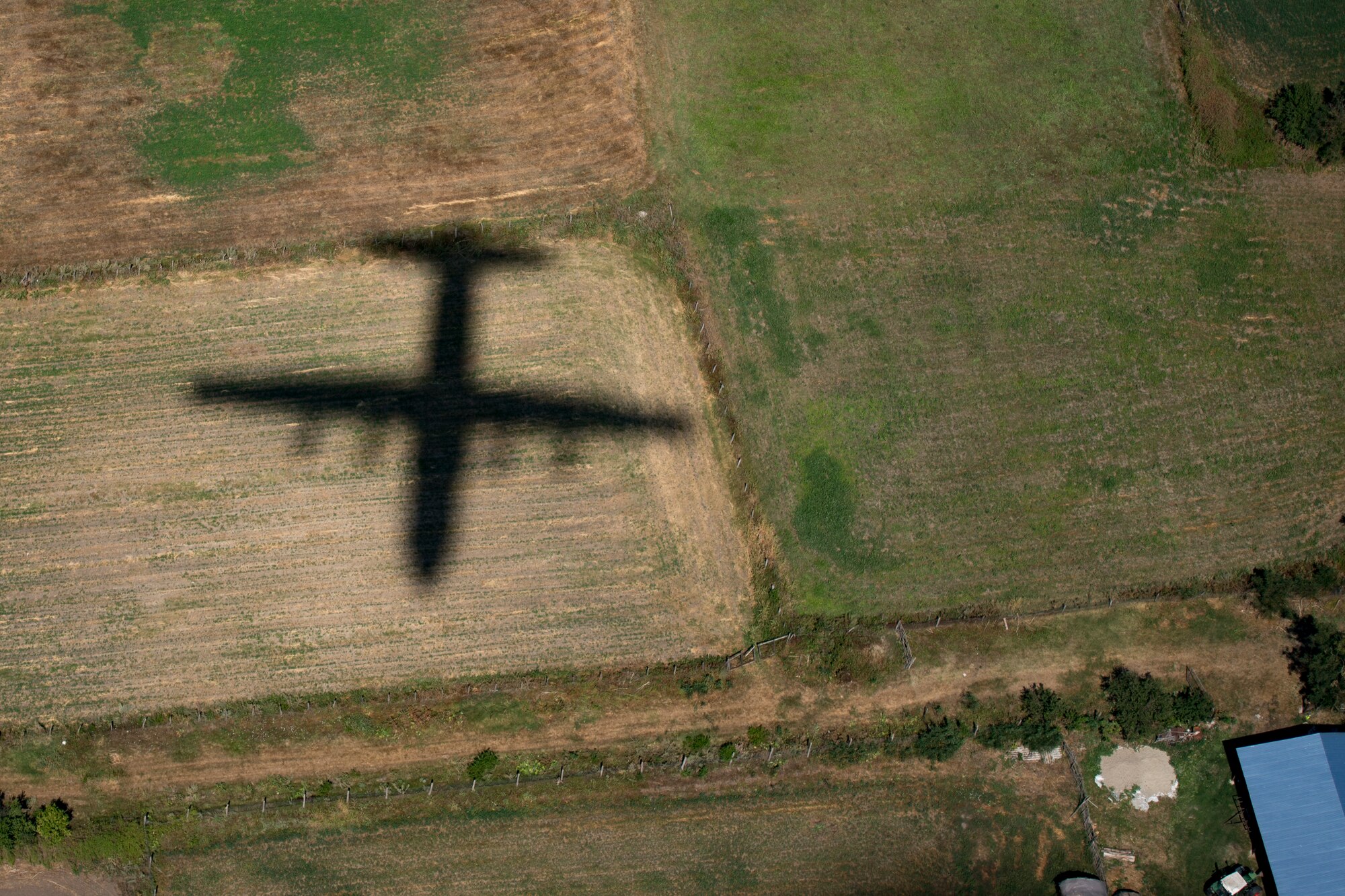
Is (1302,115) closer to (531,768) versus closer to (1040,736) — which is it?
(1040,736)

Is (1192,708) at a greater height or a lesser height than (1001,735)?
greater

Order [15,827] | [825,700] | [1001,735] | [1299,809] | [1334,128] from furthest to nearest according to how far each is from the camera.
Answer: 1. [1334,128]
2. [825,700]
3. [1001,735]
4. [15,827]
5. [1299,809]

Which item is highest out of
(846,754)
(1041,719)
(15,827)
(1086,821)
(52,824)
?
(1041,719)

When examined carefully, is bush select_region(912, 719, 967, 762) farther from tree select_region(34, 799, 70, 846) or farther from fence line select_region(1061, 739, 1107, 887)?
tree select_region(34, 799, 70, 846)

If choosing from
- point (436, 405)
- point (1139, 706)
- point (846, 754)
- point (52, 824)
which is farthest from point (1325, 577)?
point (52, 824)

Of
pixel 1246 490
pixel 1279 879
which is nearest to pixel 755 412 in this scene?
pixel 1246 490

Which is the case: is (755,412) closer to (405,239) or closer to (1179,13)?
(405,239)
